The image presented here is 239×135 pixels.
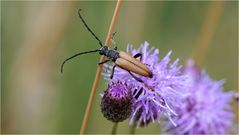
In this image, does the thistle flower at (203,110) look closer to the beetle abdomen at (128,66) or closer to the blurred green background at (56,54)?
the beetle abdomen at (128,66)

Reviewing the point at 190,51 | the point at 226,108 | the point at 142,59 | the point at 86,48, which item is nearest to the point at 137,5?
the point at 86,48

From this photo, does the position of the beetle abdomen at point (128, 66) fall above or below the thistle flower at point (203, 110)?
above

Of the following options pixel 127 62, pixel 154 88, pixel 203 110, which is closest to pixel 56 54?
pixel 203 110

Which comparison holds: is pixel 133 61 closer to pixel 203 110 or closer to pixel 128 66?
pixel 128 66

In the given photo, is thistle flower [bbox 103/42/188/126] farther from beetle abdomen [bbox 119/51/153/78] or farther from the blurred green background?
the blurred green background

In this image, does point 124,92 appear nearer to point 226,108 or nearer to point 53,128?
point 226,108

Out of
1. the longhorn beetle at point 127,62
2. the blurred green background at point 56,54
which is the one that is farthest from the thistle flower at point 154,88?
the blurred green background at point 56,54
